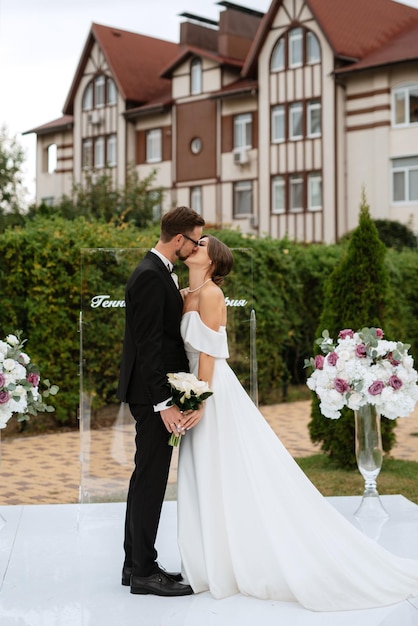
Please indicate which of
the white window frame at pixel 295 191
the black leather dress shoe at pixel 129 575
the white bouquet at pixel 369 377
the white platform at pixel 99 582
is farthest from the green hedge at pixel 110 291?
the white window frame at pixel 295 191

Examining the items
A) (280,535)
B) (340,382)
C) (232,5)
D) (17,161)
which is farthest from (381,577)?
(232,5)

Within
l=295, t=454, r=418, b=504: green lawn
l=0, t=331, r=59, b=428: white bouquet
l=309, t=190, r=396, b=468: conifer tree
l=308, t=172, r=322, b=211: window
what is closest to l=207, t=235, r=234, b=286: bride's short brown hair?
l=0, t=331, r=59, b=428: white bouquet

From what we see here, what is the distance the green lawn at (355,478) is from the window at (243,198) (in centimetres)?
2213

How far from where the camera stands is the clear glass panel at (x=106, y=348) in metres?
7.49

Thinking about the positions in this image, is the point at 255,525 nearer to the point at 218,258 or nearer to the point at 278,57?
the point at 218,258

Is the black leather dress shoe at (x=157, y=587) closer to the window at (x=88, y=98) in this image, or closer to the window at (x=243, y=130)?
the window at (x=243, y=130)

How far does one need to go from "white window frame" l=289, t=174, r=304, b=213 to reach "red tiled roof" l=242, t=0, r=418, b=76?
13.4ft

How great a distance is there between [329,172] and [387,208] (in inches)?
88.7

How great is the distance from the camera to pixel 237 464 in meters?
4.79

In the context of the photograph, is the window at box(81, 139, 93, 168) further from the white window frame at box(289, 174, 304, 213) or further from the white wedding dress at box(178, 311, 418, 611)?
the white wedding dress at box(178, 311, 418, 611)

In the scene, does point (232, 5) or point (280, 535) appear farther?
point (232, 5)

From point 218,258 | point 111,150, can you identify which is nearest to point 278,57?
point 111,150

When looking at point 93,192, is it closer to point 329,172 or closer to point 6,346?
point 329,172

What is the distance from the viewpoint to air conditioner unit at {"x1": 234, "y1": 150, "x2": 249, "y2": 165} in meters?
30.3
